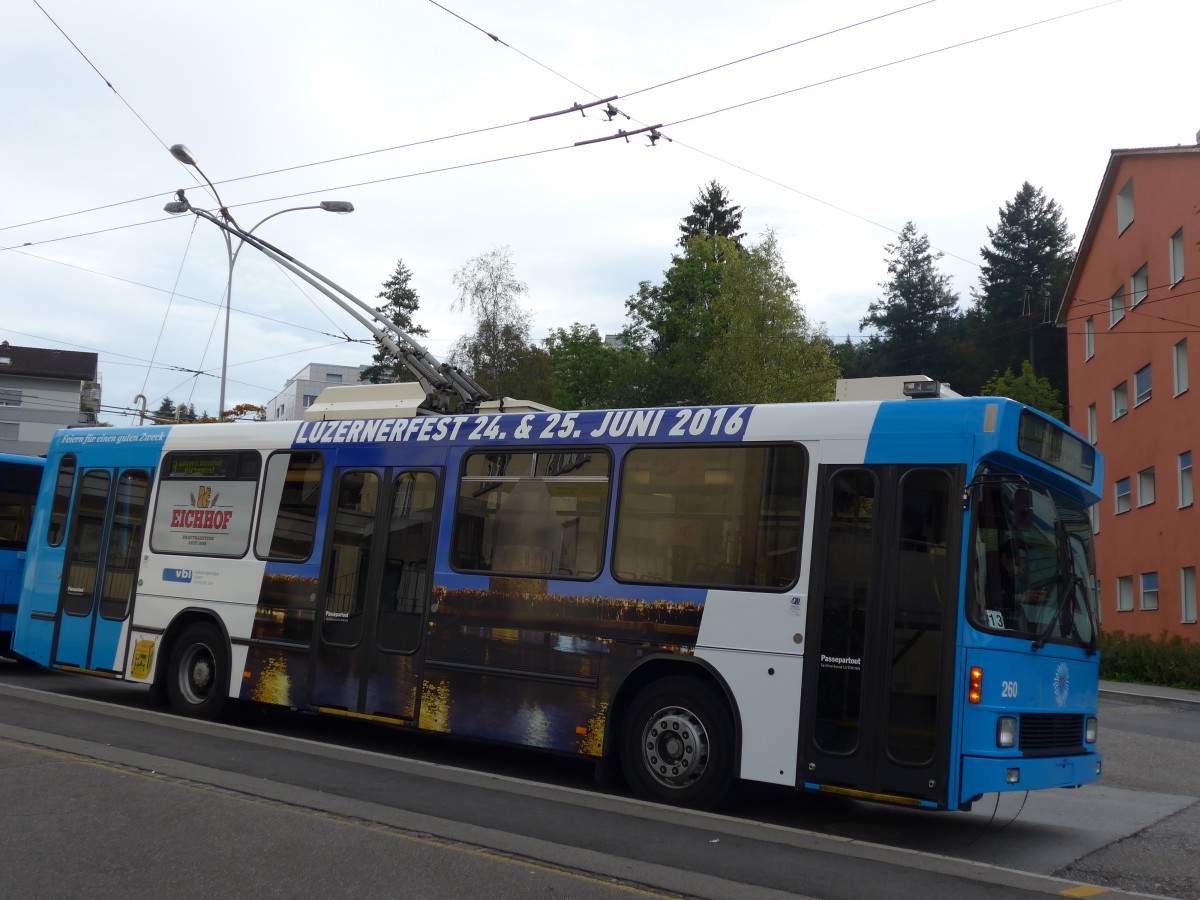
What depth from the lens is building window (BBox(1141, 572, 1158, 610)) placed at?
3147cm

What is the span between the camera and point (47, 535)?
44.4 ft

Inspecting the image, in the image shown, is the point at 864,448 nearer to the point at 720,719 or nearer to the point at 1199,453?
the point at 720,719

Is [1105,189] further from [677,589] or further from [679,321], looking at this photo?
[677,589]

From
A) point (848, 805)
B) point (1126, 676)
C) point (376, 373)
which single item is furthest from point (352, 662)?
point (376, 373)

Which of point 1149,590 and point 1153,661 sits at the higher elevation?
point 1149,590

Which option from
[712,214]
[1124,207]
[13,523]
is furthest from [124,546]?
[712,214]

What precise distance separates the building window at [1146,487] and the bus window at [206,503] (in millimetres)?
27027

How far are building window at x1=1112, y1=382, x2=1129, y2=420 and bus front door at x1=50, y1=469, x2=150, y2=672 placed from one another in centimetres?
2956

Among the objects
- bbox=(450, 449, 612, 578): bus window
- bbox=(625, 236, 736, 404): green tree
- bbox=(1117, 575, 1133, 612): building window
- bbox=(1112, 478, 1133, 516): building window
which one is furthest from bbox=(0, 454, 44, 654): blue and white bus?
bbox=(625, 236, 736, 404): green tree

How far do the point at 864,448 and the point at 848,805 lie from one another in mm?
3023

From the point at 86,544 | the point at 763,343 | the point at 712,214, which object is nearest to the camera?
the point at 86,544

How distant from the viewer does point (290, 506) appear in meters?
11.5

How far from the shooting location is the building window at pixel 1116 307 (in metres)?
34.7

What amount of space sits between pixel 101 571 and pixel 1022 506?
380 inches
